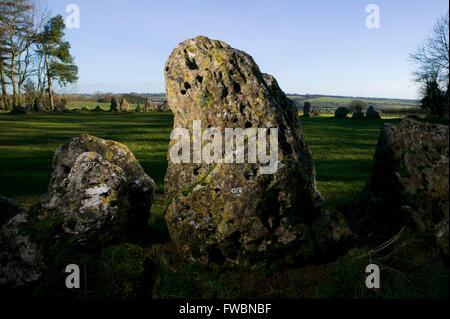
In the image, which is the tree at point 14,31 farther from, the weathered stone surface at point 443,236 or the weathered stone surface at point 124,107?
the weathered stone surface at point 443,236

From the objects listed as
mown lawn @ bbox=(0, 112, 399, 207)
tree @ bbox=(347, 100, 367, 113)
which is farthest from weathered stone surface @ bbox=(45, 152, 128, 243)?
tree @ bbox=(347, 100, 367, 113)

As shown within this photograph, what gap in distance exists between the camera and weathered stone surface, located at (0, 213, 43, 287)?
14.6 feet

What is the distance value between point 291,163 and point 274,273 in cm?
163

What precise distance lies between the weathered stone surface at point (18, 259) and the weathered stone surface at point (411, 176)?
5.86m

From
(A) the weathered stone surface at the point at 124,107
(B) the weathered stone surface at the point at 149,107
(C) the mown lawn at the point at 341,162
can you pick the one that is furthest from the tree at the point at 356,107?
(A) the weathered stone surface at the point at 124,107

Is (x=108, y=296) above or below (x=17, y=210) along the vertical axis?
below

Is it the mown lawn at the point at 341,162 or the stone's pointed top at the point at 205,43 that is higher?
the stone's pointed top at the point at 205,43

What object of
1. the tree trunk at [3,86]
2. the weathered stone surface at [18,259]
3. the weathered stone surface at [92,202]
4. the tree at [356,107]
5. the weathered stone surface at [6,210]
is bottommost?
the weathered stone surface at [18,259]

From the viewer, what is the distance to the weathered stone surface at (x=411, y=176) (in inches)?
192
